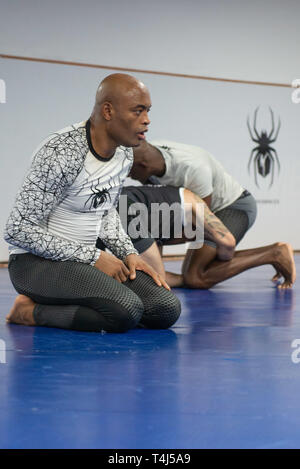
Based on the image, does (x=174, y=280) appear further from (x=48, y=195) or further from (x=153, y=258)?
(x=48, y=195)

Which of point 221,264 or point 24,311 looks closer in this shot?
point 24,311

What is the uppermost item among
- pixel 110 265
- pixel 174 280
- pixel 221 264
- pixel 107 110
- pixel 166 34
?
pixel 166 34

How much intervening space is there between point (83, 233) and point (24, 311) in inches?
14.6

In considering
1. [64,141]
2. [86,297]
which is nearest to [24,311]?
[86,297]

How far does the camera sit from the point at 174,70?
643 cm

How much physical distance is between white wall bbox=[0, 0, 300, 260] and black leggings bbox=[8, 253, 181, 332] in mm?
3059

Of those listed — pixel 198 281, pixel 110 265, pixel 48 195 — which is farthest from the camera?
pixel 198 281

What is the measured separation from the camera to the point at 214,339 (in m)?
2.57

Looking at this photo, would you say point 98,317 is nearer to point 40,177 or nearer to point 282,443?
point 40,177

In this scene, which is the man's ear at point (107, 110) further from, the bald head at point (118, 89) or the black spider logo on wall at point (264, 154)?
the black spider logo on wall at point (264, 154)

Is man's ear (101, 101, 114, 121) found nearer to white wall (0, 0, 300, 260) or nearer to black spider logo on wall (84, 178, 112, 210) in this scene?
black spider logo on wall (84, 178, 112, 210)

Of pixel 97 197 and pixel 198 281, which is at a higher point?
pixel 97 197

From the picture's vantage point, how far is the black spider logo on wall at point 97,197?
2724 millimetres

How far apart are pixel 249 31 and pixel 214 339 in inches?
194
